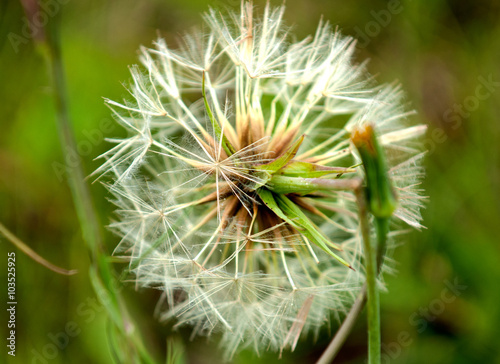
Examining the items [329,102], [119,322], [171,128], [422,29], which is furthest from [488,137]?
[119,322]

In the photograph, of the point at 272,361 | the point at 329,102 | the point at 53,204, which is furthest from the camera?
the point at 53,204

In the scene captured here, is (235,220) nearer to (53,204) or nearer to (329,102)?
(329,102)

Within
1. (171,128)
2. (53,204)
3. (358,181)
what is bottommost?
(358,181)
